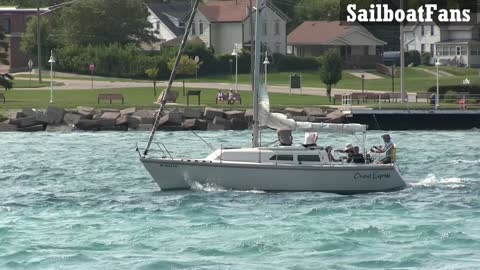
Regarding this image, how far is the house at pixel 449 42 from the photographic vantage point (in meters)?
139

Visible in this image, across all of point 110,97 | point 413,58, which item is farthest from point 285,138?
point 413,58

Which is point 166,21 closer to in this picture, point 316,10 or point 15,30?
point 15,30

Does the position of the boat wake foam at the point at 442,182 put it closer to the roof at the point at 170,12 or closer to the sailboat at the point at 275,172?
the sailboat at the point at 275,172

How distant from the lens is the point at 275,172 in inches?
1649

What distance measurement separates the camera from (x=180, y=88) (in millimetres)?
96688

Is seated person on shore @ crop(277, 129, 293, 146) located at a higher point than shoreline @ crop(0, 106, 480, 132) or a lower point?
higher

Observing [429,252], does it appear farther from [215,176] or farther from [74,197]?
[74,197]

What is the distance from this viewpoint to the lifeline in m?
138

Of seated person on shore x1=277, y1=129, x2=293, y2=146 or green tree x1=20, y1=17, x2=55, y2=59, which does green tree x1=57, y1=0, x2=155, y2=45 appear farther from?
seated person on shore x1=277, y1=129, x2=293, y2=146

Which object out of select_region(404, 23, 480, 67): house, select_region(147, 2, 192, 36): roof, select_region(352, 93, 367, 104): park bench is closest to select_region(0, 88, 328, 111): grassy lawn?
select_region(352, 93, 367, 104): park bench

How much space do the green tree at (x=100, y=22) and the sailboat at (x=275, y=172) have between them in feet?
268

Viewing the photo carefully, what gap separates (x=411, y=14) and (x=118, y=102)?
206 feet

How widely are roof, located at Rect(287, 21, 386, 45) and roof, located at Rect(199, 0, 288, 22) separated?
3.48 metres

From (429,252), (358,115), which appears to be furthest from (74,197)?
(358,115)
